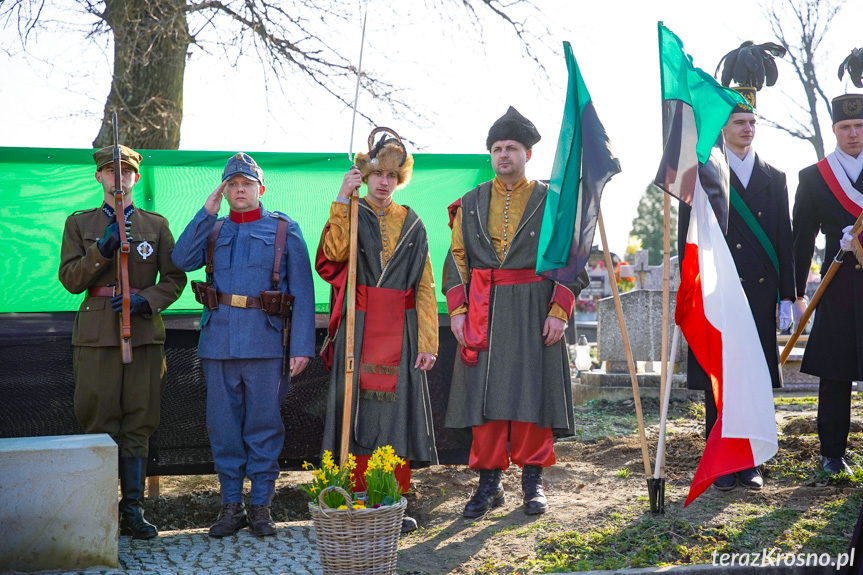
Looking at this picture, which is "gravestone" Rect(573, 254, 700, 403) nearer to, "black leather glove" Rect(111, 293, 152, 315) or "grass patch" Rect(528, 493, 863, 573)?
"grass patch" Rect(528, 493, 863, 573)

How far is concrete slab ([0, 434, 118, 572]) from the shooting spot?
3.49 m

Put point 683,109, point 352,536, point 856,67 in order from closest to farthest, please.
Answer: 1. point 352,536
2. point 683,109
3. point 856,67

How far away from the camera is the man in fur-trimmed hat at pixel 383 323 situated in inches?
165

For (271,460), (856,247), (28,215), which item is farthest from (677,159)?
(28,215)

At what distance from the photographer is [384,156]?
4219mm

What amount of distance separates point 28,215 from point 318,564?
2.84 metres

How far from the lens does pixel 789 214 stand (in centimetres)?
486

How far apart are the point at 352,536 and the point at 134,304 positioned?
1.79 meters

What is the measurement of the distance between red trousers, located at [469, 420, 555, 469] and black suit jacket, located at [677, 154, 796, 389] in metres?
1.02

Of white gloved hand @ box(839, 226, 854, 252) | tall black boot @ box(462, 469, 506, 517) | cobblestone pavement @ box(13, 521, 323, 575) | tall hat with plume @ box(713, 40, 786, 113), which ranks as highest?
tall hat with plume @ box(713, 40, 786, 113)

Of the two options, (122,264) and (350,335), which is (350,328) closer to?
(350,335)

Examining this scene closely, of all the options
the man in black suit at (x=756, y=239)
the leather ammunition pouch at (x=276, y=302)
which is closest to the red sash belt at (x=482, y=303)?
the leather ammunition pouch at (x=276, y=302)

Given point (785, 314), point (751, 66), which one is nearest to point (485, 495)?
point (785, 314)

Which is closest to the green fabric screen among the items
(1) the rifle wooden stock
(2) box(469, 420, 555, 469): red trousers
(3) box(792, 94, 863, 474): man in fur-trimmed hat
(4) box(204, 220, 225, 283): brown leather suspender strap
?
(4) box(204, 220, 225, 283): brown leather suspender strap
